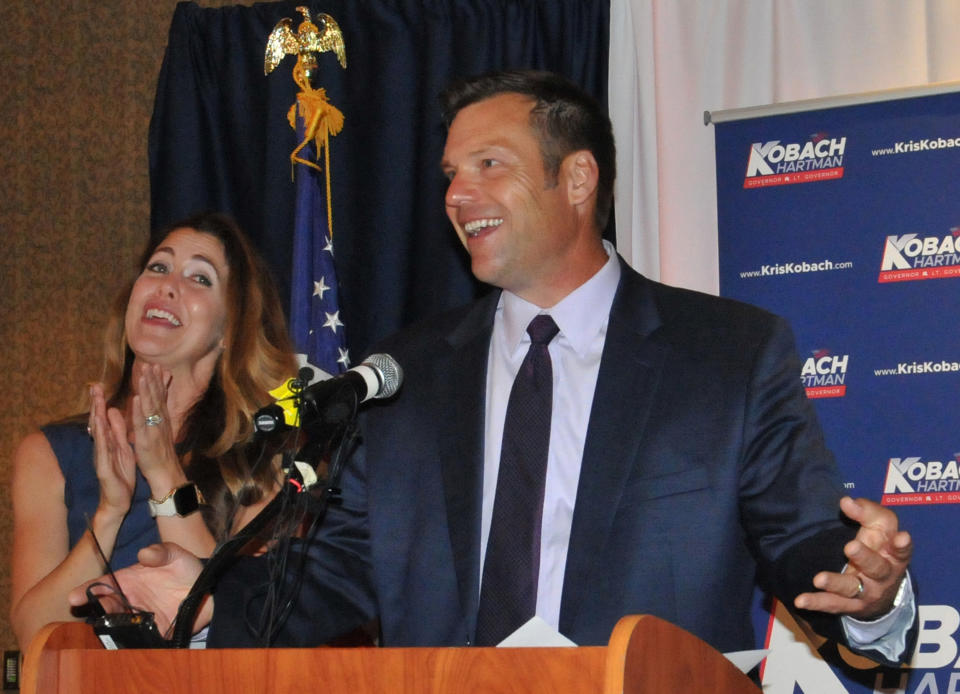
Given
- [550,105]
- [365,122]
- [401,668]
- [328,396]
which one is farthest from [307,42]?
[401,668]

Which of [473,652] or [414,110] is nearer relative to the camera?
[473,652]

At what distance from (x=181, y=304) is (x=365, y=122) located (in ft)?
4.86

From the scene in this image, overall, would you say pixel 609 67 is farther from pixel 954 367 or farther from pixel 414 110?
pixel 954 367

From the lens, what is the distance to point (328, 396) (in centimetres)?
166

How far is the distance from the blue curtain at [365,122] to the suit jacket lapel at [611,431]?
2015 millimetres

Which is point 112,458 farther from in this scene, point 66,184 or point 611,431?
point 66,184

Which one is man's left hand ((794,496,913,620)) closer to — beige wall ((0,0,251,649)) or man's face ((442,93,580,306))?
man's face ((442,93,580,306))

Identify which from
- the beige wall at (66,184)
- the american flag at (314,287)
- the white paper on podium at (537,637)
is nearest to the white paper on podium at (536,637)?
the white paper on podium at (537,637)

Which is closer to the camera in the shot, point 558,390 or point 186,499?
point 558,390

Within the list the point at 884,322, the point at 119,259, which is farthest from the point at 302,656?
the point at 119,259

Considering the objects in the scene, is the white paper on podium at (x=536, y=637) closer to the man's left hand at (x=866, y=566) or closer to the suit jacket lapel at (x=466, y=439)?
the man's left hand at (x=866, y=566)

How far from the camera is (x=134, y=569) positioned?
1990 millimetres

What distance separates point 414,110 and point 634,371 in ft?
8.05

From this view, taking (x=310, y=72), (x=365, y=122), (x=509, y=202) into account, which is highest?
(x=310, y=72)
